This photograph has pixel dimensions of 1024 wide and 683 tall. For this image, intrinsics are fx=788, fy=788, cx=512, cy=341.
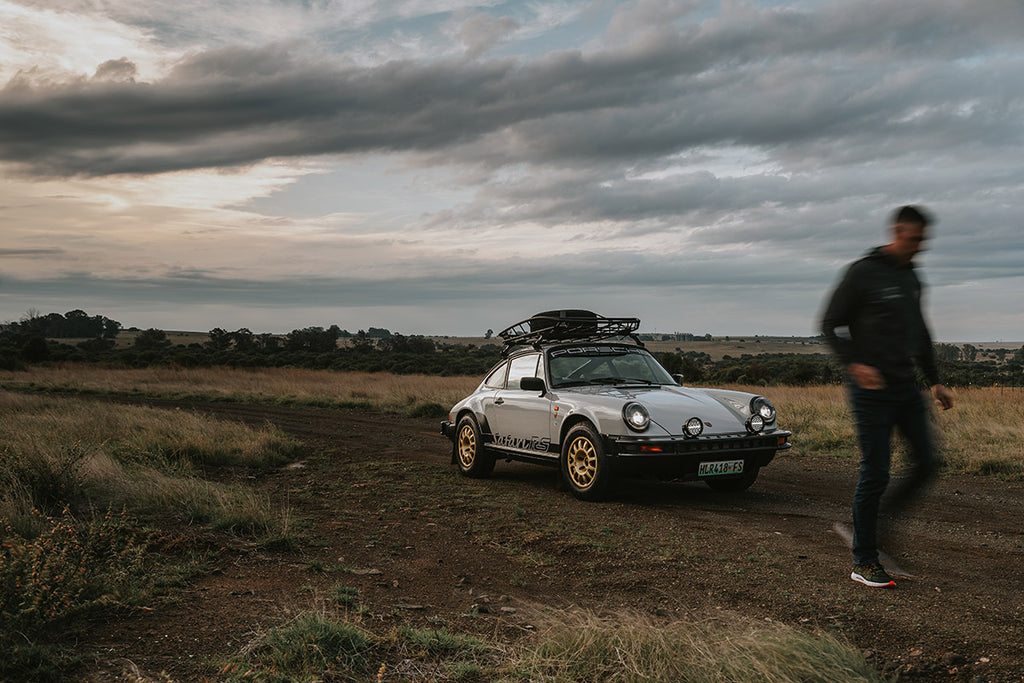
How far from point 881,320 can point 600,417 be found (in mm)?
3352

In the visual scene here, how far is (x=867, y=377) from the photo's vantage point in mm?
4668

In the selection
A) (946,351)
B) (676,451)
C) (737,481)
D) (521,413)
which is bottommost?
(737,481)

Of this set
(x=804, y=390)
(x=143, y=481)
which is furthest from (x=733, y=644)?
(x=804, y=390)

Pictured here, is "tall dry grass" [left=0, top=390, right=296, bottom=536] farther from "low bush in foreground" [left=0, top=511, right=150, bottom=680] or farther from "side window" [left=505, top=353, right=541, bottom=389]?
"side window" [left=505, top=353, right=541, bottom=389]

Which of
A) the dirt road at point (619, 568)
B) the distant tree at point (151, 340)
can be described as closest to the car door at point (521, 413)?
the dirt road at point (619, 568)

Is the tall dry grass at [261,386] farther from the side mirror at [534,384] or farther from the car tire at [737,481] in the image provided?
the car tire at [737,481]

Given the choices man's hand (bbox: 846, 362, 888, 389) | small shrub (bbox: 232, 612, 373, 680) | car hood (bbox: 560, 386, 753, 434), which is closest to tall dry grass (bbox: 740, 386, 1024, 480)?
car hood (bbox: 560, 386, 753, 434)

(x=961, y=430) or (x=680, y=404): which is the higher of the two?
(x=680, y=404)

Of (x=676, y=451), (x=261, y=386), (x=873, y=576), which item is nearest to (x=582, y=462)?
(x=676, y=451)

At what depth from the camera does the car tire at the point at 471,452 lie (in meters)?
9.64

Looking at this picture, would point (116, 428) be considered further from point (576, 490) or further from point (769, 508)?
point (769, 508)

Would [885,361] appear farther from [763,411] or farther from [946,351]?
[946,351]

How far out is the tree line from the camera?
3266 centimetres

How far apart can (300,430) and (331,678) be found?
12735 mm
